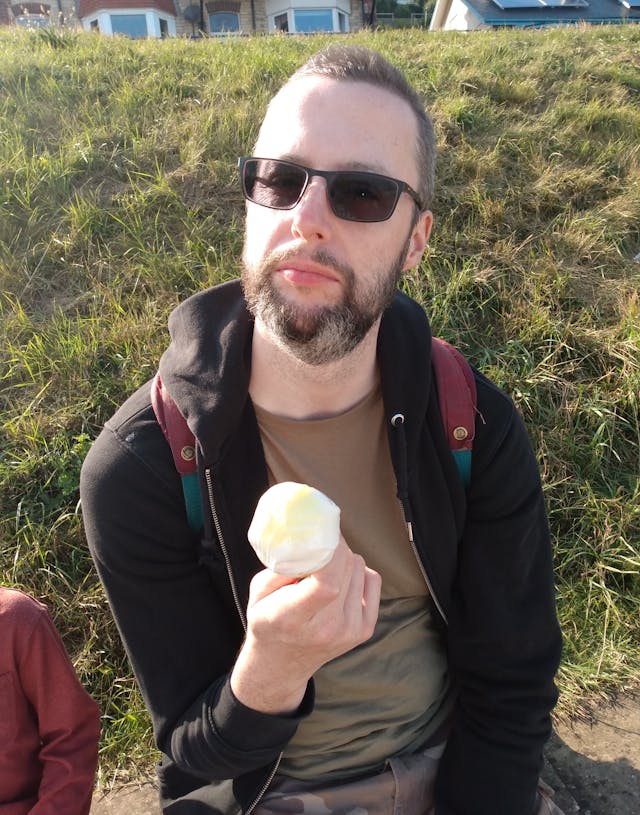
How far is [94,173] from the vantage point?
4477 mm

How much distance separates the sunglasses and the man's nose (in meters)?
0.01

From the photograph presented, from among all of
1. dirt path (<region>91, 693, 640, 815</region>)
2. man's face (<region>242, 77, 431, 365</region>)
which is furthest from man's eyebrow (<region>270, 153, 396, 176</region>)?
dirt path (<region>91, 693, 640, 815</region>)

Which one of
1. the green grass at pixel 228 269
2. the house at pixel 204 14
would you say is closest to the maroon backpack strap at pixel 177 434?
the green grass at pixel 228 269

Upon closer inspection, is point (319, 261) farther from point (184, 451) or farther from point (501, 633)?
point (501, 633)

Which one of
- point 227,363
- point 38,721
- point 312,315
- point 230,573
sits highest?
point 312,315

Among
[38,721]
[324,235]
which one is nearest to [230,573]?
[38,721]

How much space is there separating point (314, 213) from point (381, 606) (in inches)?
42.3

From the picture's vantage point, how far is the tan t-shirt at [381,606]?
1.68 meters

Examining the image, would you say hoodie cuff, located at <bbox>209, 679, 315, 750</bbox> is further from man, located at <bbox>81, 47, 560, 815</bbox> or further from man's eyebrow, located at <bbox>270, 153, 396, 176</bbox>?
man's eyebrow, located at <bbox>270, 153, 396, 176</bbox>

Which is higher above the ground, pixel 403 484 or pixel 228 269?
pixel 403 484

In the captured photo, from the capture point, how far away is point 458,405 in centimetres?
175

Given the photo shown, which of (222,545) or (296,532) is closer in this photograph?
(296,532)

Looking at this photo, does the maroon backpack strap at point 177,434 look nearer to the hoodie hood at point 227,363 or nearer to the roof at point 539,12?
the hoodie hood at point 227,363

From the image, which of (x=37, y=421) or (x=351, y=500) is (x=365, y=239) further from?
(x=37, y=421)
